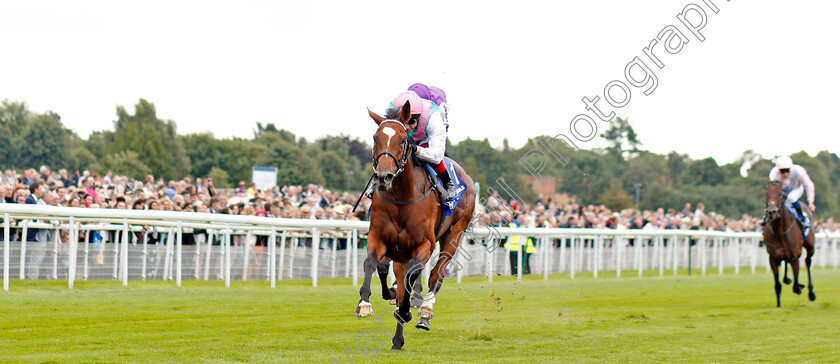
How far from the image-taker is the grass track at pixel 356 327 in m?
6.66

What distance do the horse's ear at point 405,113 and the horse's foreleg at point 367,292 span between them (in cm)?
102

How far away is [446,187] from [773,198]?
7.34 meters

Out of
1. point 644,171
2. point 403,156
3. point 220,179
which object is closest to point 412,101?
point 403,156

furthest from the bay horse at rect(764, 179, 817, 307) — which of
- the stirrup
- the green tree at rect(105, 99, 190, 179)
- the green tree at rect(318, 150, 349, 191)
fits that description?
the green tree at rect(318, 150, 349, 191)

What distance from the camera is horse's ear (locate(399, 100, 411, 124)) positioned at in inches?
271

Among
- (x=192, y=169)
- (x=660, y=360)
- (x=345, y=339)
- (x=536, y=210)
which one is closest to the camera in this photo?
(x=660, y=360)

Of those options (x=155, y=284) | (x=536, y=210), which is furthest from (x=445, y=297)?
(x=536, y=210)

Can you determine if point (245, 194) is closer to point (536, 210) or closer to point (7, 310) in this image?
point (536, 210)

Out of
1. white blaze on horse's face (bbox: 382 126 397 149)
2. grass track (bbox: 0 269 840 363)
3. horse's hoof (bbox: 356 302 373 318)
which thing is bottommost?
grass track (bbox: 0 269 840 363)

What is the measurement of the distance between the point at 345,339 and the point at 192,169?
7751cm

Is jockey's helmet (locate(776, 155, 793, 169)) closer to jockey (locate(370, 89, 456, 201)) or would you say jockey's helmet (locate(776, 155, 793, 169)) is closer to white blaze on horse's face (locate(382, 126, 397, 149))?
jockey (locate(370, 89, 456, 201))

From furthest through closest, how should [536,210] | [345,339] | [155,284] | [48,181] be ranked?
1. [536,210]
2. [48,181]
3. [155,284]
4. [345,339]

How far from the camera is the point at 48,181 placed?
1501 cm

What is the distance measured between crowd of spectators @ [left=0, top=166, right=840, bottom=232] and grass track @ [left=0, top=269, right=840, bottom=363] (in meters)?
1.45
